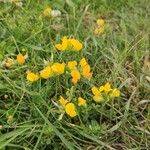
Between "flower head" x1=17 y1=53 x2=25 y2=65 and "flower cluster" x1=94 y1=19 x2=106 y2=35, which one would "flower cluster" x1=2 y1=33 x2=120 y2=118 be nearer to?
"flower head" x1=17 y1=53 x2=25 y2=65

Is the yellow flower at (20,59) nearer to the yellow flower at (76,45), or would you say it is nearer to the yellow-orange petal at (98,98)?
the yellow flower at (76,45)

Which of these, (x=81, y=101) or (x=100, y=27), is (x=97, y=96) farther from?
(x=100, y=27)

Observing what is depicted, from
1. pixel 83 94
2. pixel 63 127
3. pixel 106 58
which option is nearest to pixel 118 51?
pixel 106 58

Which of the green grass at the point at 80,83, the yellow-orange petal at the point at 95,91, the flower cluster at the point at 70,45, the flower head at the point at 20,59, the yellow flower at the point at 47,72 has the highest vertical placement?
the flower cluster at the point at 70,45

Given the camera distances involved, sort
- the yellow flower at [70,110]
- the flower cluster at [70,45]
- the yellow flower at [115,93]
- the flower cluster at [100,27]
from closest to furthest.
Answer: the yellow flower at [70,110] < the yellow flower at [115,93] < the flower cluster at [70,45] < the flower cluster at [100,27]

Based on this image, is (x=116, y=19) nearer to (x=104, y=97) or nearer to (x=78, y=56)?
(x=78, y=56)

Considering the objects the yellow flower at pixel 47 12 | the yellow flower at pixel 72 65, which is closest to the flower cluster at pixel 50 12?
the yellow flower at pixel 47 12

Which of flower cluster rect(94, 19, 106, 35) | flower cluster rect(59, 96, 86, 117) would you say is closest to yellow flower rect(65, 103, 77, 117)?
flower cluster rect(59, 96, 86, 117)

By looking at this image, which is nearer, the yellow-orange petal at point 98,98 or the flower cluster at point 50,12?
Answer: the yellow-orange petal at point 98,98

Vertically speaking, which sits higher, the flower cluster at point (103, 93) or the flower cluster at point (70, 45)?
the flower cluster at point (70, 45)
